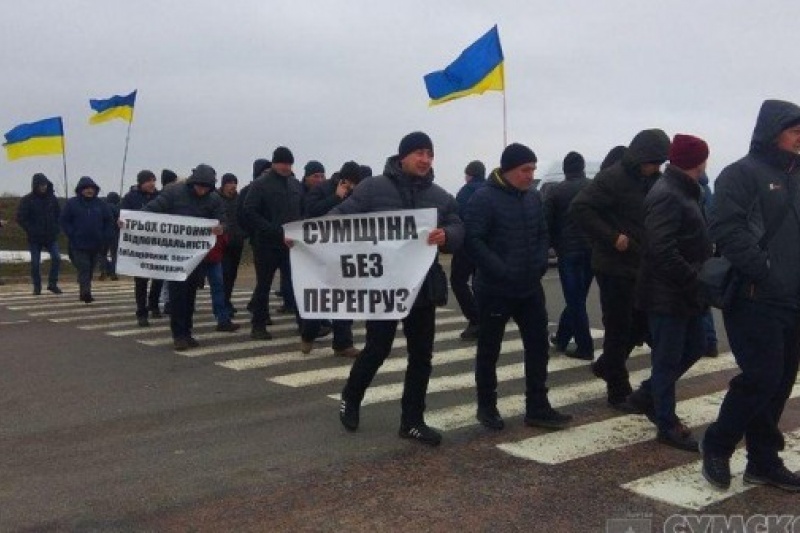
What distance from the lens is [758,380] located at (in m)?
4.37

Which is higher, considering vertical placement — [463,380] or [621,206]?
[621,206]

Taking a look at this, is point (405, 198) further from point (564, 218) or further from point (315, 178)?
point (315, 178)

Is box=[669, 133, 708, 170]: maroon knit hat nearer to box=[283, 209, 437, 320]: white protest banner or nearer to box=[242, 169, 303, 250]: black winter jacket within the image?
box=[283, 209, 437, 320]: white protest banner

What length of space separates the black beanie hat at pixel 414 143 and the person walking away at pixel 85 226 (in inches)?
357

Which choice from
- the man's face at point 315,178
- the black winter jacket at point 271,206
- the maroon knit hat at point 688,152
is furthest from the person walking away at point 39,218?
the maroon knit hat at point 688,152

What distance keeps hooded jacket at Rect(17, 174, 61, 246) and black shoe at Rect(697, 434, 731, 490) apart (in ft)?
43.5

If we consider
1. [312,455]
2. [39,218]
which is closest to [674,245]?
[312,455]

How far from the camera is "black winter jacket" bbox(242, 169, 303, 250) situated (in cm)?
919

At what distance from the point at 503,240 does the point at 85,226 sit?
9.32 metres

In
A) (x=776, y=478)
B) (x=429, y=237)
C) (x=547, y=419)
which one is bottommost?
(x=776, y=478)

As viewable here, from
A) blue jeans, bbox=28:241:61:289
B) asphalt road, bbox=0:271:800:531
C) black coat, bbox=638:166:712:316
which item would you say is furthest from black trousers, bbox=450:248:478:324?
blue jeans, bbox=28:241:61:289

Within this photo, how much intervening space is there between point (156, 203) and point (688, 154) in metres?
6.26

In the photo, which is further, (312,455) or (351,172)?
(351,172)

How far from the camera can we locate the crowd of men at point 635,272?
4.36m
